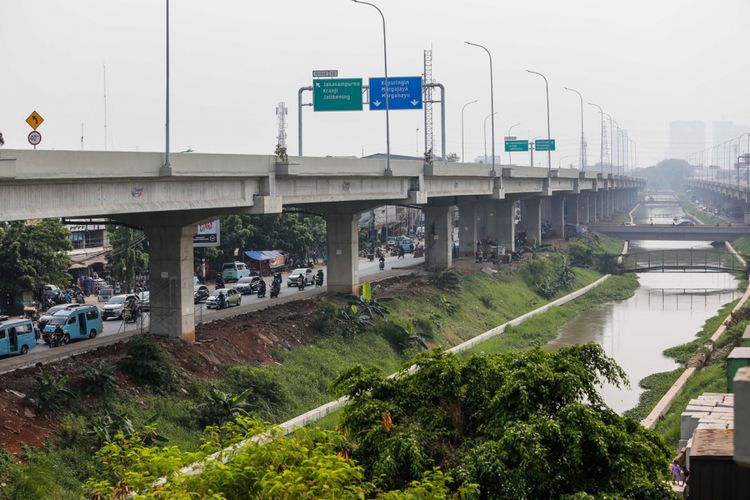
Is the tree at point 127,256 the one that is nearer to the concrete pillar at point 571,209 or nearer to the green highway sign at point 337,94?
the green highway sign at point 337,94

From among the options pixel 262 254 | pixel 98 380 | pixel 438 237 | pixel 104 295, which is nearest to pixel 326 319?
pixel 98 380

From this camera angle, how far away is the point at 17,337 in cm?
3556

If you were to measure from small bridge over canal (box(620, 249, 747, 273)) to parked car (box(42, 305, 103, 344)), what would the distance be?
2099 inches

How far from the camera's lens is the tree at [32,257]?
50875mm

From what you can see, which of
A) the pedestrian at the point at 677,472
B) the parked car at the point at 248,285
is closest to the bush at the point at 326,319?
the parked car at the point at 248,285

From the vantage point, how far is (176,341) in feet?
115

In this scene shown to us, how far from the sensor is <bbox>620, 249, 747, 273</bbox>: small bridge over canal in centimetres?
8188

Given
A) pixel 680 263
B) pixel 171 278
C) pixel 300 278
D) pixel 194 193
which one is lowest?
pixel 680 263

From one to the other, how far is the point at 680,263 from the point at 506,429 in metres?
75.6

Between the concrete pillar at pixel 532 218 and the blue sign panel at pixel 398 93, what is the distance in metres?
37.6

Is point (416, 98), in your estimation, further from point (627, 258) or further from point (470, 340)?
point (627, 258)

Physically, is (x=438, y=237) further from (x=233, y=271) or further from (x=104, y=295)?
(x=104, y=295)

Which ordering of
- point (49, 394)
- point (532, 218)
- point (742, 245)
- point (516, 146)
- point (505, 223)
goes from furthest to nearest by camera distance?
point (742, 245)
point (516, 146)
point (532, 218)
point (505, 223)
point (49, 394)

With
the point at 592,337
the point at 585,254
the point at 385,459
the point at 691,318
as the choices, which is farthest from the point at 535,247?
the point at 385,459
